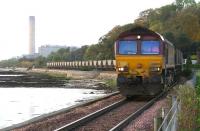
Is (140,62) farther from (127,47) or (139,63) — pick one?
(127,47)

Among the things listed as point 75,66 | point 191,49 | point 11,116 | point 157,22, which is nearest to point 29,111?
point 11,116

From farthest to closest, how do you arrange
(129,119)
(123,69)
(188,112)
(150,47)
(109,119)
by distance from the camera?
(150,47) → (123,69) → (109,119) → (129,119) → (188,112)

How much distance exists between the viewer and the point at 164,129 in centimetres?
922

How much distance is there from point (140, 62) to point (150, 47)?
100cm

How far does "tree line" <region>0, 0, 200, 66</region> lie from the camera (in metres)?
88.9

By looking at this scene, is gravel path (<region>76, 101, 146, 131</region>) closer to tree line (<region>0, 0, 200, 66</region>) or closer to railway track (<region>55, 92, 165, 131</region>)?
railway track (<region>55, 92, 165, 131</region>)

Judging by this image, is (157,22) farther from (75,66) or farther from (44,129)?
(44,129)

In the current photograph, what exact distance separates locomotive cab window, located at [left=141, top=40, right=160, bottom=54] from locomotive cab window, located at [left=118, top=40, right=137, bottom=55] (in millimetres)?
418

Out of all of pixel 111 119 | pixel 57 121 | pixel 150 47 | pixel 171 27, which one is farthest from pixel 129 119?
pixel 171 27

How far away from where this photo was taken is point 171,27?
369 ft

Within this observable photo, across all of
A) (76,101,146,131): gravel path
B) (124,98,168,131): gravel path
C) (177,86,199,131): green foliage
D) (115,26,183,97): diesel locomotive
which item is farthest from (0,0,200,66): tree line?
(177,86,199,131): green foliage

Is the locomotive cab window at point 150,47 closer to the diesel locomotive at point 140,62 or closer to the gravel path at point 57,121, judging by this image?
the diesel locomotive at point 140,62

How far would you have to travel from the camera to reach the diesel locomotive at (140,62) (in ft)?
88.7

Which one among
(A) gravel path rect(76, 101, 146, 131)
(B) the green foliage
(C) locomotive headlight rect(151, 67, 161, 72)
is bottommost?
(A) gravel path rect(76, 101, 146, 131)
